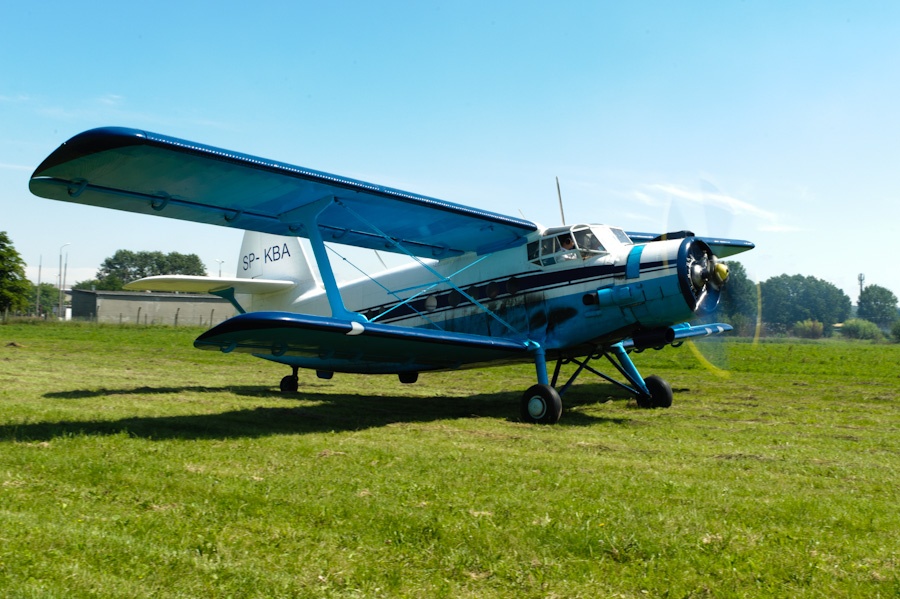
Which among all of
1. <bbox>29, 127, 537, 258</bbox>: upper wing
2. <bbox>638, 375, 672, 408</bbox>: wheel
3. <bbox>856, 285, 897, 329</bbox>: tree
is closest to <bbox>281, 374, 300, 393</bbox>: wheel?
<bbox>29, 127, 537, 258</bbox>: upper wing

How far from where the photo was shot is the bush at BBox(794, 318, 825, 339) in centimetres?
5716

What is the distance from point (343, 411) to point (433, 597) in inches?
310

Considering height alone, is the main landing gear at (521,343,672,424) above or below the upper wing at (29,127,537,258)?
below

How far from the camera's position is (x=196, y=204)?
415 inches

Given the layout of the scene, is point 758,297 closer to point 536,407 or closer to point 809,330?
point 536,407

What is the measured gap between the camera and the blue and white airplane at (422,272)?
28.7ft

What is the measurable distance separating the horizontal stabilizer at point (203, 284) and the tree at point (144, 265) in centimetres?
14415

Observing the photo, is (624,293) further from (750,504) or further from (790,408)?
(750,504)

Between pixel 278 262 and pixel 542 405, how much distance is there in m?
7.80

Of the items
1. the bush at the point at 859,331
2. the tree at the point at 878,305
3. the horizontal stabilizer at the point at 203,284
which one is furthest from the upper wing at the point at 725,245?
the tree at the point at 878,305

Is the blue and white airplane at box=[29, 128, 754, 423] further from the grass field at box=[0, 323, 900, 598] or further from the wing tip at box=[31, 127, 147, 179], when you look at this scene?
the grass field at box=[0, 323, 900, 598]

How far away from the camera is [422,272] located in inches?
521

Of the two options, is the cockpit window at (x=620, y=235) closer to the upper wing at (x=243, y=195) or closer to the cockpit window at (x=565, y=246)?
the cockpit window at (x=565, y=246)

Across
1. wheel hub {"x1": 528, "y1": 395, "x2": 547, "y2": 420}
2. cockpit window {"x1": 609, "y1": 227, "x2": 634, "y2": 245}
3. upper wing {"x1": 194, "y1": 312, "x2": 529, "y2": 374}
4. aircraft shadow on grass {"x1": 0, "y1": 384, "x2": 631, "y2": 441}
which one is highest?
cockpit window {"x1": 609, "y1": 227, "x2": 634, "y2": 245}
